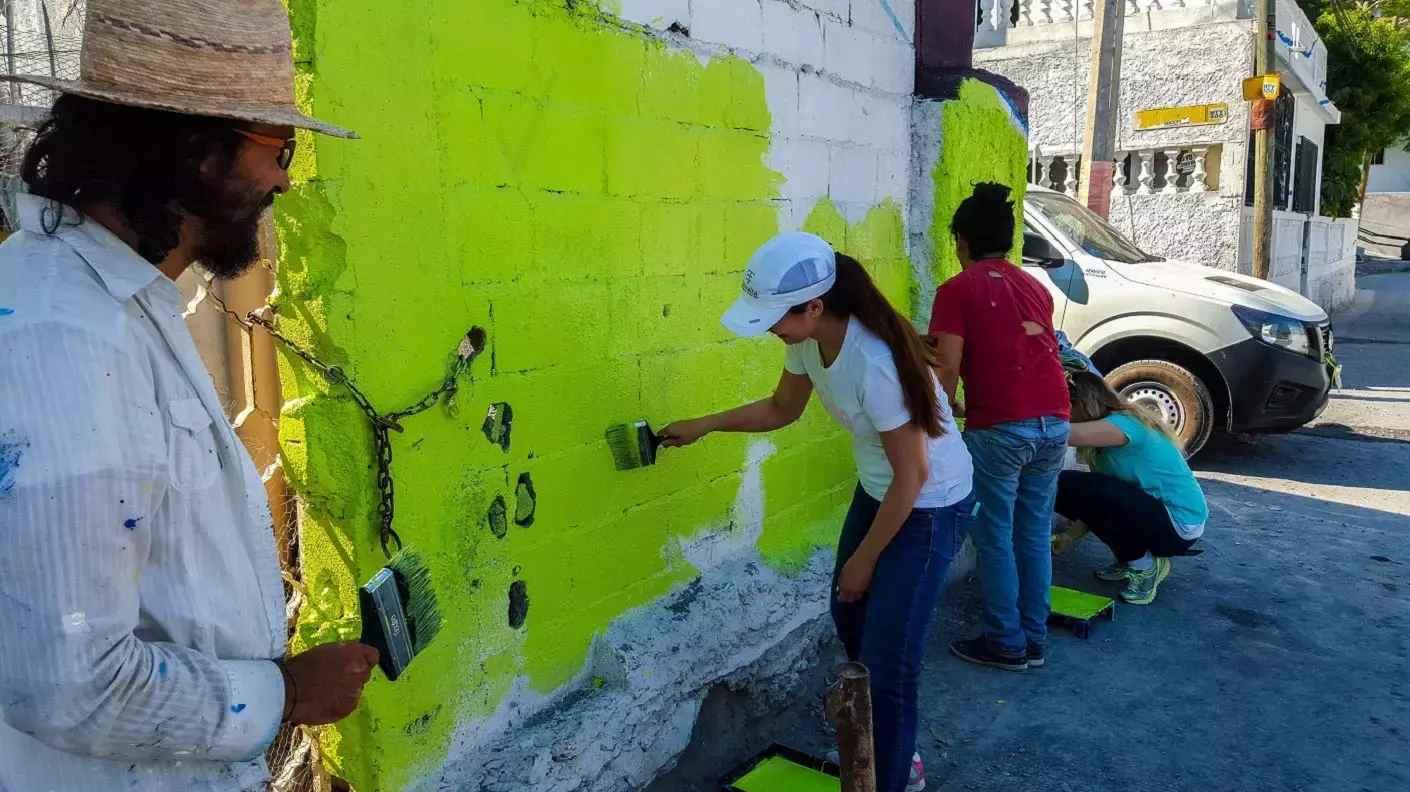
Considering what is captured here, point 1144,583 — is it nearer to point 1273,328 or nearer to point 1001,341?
point 1001,341

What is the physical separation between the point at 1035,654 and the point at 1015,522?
1.79 feet

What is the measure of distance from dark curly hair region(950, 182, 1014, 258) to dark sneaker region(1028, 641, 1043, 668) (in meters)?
1.61

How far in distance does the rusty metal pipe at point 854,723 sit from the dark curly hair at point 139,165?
163cm

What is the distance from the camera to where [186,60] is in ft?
4.25

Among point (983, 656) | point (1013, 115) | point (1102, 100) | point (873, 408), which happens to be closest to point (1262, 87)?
point (1102, 100)

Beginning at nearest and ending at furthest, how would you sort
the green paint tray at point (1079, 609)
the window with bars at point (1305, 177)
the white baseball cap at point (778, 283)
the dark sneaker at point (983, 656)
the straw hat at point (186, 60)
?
the straw hat at point (186, 60)
the white baseball cap at point (778, 283)
the dark sneaker at point (983, 656)
the green paint tray at point (1079, 609)
the window with bars at point (1305, 177)

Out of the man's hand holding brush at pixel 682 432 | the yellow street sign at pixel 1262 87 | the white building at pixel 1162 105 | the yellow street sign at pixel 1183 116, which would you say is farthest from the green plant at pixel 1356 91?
the man's hand holding brush at pixel 682 432

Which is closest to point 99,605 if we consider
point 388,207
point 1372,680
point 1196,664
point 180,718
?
point 180,718

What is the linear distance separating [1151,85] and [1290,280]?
4913 mm

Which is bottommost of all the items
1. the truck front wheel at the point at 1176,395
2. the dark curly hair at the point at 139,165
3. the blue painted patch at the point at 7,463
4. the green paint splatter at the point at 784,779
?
the green paint splatter at the point at 784,779

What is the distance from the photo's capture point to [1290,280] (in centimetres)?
1522

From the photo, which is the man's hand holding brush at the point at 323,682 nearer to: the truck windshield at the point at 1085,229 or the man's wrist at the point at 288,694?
the man's wrist at the point at 288,694

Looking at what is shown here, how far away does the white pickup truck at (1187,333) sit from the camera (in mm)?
6969

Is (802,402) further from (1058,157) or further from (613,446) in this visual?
(1058,157)
